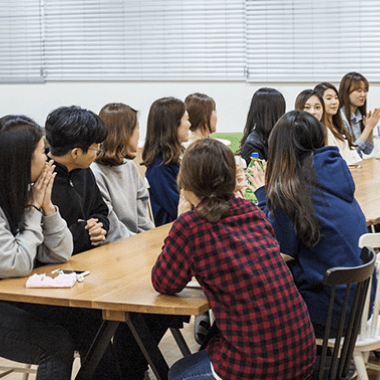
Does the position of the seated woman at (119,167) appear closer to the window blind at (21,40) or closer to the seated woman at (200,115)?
the seated woman at (200,115)

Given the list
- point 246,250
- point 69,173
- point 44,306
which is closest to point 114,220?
point 69,173

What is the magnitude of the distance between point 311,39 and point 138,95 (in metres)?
1.83

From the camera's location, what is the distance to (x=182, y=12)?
642 cm

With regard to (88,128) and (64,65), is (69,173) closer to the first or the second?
(88,128)

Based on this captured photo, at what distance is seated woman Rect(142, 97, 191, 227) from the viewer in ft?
11.7

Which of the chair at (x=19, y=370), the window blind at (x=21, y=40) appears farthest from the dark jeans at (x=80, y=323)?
the window blind at (x=21, y=40)

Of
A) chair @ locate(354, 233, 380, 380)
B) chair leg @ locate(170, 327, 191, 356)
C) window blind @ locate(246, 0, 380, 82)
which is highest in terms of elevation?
window blind @ locate(246, 0, 380, 82)

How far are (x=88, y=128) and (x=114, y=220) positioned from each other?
0.53 metres

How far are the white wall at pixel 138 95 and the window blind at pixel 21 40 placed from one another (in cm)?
14

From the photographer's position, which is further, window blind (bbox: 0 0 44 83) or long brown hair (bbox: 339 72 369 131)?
window blind (bbox: 0 0 44 83)

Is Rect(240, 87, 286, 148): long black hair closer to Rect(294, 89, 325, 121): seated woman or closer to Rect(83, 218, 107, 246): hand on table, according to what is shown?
Rect(294, 89, 325, 121): seated woman

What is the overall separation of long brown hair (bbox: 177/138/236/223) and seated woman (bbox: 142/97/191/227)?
161 cm

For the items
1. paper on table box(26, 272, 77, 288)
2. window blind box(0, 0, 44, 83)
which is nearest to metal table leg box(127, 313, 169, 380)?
paper on table box(26, 272, 77, 288)

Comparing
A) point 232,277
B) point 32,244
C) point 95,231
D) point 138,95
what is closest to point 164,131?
point 95,231
